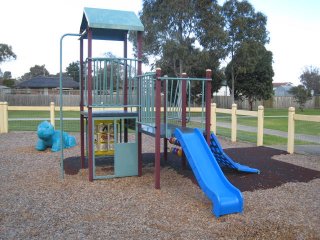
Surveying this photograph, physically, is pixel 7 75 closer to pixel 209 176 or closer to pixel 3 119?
pixel 3 119

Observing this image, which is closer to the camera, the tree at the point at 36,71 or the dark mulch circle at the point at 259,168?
the dark mulch circle at the point at 259,168

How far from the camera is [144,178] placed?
6676 mm

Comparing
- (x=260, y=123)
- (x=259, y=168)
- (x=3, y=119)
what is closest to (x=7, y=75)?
(x=3, y=119)

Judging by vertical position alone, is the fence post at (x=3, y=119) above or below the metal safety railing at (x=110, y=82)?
below

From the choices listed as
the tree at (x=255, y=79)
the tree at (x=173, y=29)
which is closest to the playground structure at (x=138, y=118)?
the tree at (x=173, y=29)

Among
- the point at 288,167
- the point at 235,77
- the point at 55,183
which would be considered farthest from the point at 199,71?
the point at 55,183

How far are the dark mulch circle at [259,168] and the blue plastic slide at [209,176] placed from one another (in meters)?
0.95

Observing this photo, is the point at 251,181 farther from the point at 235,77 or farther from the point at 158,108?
the point at 235,77

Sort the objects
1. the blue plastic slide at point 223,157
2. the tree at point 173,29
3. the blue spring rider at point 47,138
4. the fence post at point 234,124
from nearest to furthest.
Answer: the blue plastic slide at point 223,157 < the blue spring rider at point 47,138 < the fence post at point 234,124 < the tree at point 173,29

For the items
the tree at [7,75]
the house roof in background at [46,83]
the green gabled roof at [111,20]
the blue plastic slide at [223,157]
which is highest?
the tree at [7,75]

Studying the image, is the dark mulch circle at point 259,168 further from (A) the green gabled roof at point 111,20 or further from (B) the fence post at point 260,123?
(A) the green gabled roof at point 111,20

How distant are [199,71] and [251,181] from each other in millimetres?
25195

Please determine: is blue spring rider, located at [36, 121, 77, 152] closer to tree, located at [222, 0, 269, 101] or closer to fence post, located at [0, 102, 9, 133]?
fence post, located at [0, 102, 9, 133]

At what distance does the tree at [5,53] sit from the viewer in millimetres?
48141
